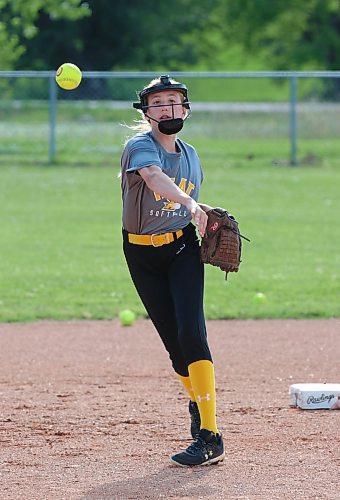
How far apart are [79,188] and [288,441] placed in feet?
40.0

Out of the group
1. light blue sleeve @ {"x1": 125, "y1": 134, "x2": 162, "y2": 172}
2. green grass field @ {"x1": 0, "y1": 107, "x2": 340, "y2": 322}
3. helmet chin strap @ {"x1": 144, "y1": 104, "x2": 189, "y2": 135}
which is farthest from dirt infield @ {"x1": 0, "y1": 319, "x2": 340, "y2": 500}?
helmet chin strap @ {"x1": 144, "y1": 104, "x2": 189, "y2": 135}

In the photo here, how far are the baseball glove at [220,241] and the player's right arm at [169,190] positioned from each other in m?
0.18

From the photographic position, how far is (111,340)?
8133 mm

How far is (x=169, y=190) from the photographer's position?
4574 millimetres

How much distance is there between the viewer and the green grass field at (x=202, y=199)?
957 cm

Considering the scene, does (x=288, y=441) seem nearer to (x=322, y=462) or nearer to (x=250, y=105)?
(x=322, y=462)

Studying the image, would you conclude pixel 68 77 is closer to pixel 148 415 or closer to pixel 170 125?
pixel 170 125

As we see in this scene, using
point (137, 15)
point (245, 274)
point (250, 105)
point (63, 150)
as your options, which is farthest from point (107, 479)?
point (137, 15)

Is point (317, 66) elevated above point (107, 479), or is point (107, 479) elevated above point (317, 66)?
point (317, 66)

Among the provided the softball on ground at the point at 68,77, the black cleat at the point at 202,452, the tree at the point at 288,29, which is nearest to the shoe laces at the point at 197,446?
the black cleat at the point at 202,452

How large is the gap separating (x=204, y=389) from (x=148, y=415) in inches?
40.0

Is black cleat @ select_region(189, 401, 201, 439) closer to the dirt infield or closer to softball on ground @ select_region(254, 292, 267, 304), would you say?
the dirt infield

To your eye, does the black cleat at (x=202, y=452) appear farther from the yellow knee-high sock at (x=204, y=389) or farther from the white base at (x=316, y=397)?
the white base at (x=316, y=397)

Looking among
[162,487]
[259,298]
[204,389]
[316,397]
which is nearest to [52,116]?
[259,298]
